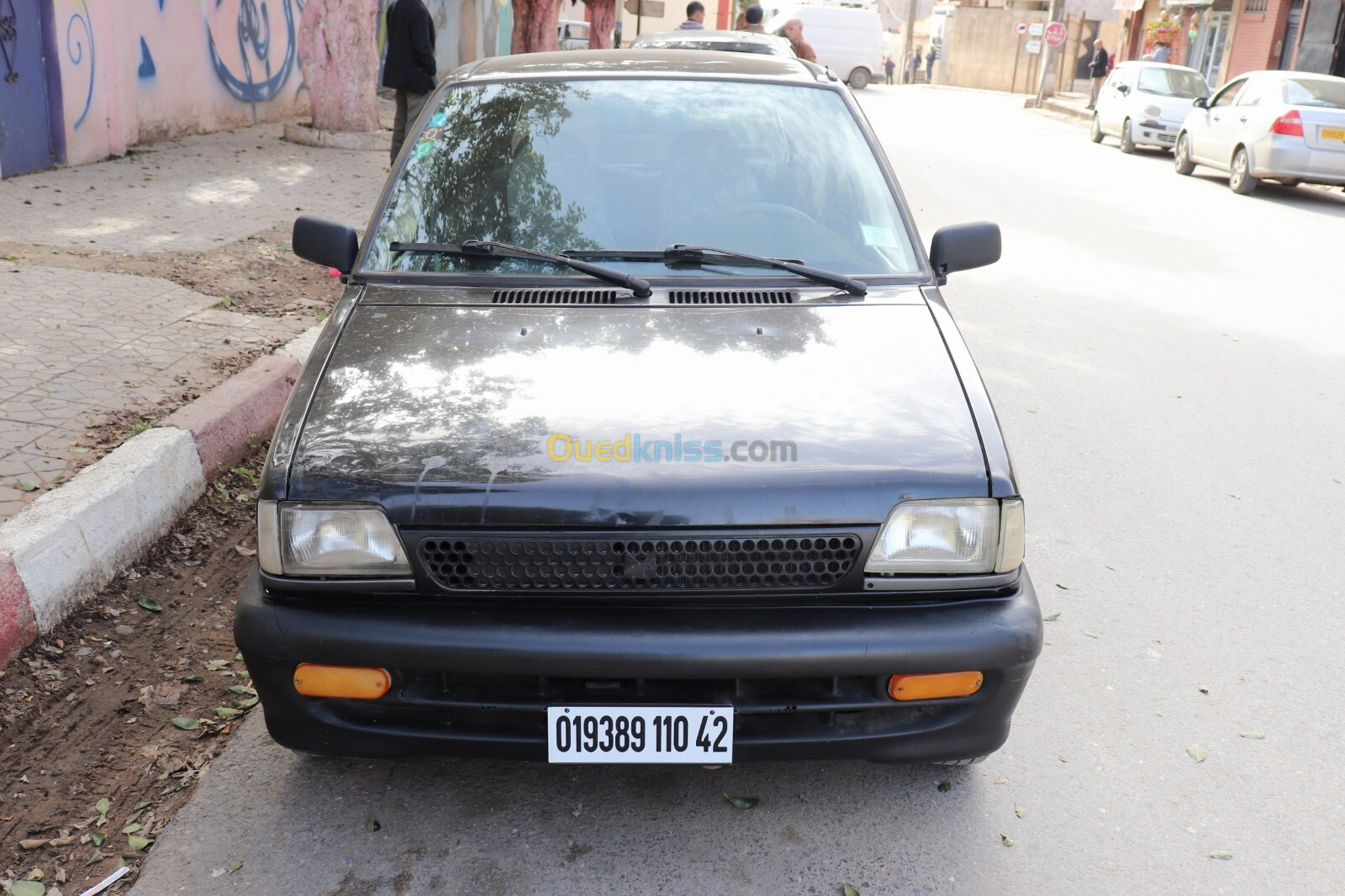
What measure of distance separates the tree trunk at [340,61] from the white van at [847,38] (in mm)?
29727

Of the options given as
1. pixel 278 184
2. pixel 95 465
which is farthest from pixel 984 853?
pixel 278 184

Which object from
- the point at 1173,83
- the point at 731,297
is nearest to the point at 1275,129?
the point at 1173,83

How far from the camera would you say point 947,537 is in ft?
8.05

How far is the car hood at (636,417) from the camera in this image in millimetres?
2369

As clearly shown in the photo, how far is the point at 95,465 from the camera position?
13.2 ft

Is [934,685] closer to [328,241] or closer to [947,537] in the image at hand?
[947,537]

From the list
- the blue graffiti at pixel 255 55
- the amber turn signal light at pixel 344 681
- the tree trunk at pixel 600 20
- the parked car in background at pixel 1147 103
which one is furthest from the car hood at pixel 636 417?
the tree trunk at pixel 600 20

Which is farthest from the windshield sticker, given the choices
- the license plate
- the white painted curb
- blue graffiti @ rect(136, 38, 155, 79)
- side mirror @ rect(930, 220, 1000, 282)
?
blue graffiti @ rect(136, 38, 155, 79)

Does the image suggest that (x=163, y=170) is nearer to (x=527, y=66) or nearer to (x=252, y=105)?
(x=252, y=105)

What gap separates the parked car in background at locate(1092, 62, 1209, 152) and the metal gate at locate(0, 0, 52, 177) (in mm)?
16873

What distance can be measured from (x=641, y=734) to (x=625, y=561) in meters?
0.37

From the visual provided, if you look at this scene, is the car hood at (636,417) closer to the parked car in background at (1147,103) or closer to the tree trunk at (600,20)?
the parked car in background at (1147,103)

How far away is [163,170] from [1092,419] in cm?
909

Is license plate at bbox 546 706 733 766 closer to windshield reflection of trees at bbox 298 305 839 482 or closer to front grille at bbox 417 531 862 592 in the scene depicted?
front grille at bbox 417 531 862 592
